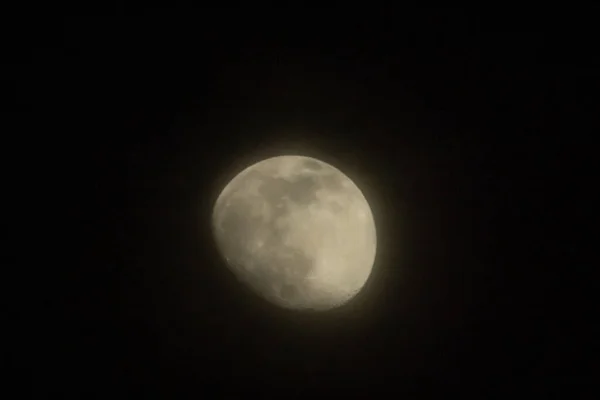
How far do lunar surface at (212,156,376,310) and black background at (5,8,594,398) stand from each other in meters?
0.05

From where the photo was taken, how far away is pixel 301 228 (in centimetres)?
205

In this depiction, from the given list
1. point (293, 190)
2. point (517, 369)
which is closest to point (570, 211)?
point (517, 369)

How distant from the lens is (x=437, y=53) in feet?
6.36

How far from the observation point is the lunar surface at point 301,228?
2.04 metres

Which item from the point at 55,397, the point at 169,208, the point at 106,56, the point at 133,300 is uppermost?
the point at 106,56

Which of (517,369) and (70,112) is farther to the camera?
(517,369)

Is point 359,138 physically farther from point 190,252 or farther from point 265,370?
point 265,370

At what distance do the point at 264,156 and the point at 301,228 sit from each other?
237 mm

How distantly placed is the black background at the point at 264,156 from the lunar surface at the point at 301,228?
0.05 meters

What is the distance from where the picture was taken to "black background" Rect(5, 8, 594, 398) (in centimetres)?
196

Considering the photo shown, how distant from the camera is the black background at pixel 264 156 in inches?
77.0

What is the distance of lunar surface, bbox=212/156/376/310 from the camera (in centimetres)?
204

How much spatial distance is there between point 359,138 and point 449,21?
1.30 ft

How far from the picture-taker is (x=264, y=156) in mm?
2092
